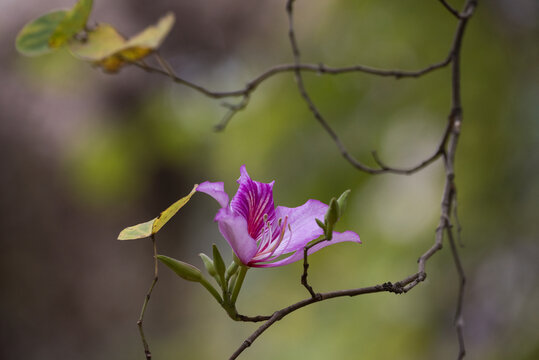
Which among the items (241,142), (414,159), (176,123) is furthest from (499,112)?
(176,123)

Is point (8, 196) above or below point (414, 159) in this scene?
below

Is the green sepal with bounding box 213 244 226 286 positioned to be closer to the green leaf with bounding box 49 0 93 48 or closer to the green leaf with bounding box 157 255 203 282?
the green leaf with bounding box 157 255 203 282

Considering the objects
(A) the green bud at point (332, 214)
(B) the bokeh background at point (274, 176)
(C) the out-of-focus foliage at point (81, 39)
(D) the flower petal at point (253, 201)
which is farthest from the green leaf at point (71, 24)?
(B) the bokeh background at point (274, 176)

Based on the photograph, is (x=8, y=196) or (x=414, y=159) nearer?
(x=414, y=159)

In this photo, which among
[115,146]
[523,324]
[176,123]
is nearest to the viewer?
[523,324]

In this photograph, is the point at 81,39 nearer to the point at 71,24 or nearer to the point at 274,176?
the point at 71,24

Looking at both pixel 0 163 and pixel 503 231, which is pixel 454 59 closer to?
pixel 503 231

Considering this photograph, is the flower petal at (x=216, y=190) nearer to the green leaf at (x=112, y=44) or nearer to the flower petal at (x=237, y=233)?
the flower petal at (x=237, y=233)
